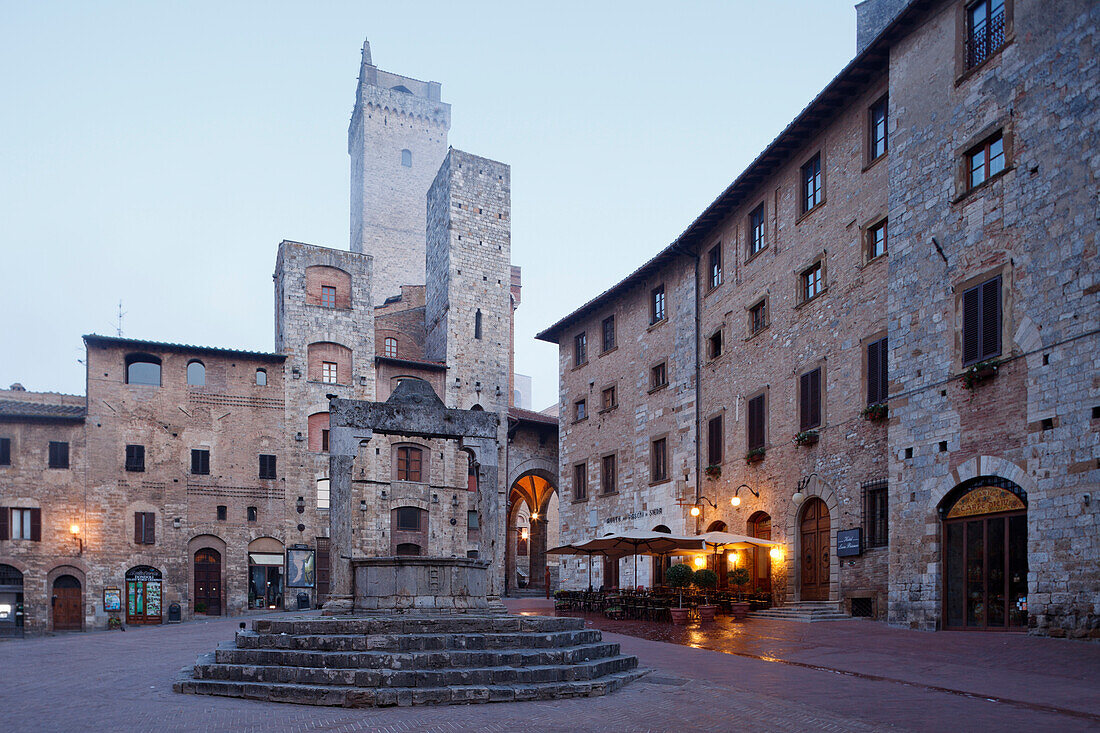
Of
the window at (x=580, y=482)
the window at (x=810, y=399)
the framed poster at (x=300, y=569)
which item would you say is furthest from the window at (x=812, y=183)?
the framed poster at (x=300, y=569)

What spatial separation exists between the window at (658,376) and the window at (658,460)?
74.1 inches

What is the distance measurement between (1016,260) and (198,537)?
29.0 metres

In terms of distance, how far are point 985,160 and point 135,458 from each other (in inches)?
1155

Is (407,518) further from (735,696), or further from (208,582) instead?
(735,696)

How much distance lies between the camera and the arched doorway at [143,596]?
1281 inches

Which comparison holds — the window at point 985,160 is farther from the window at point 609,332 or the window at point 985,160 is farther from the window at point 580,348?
the window at point 580,348

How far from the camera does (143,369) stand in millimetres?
34094

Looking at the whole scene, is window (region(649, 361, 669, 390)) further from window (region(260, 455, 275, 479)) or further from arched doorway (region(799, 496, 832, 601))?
window (region(260, 455, 275, 479))

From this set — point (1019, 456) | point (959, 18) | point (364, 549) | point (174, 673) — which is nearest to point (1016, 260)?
point (1019, 456)

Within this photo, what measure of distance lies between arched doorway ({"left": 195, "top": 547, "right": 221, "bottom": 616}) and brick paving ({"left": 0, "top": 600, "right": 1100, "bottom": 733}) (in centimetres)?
1808

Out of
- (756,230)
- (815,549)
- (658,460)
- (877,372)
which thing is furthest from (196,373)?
(877,372)

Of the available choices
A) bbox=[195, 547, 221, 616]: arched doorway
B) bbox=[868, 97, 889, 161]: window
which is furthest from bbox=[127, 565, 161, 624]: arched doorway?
bbox=[868, 97, 889, 161]: window

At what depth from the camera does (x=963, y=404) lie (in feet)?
55.6

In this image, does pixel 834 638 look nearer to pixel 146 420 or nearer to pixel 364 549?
pixel 364 549
